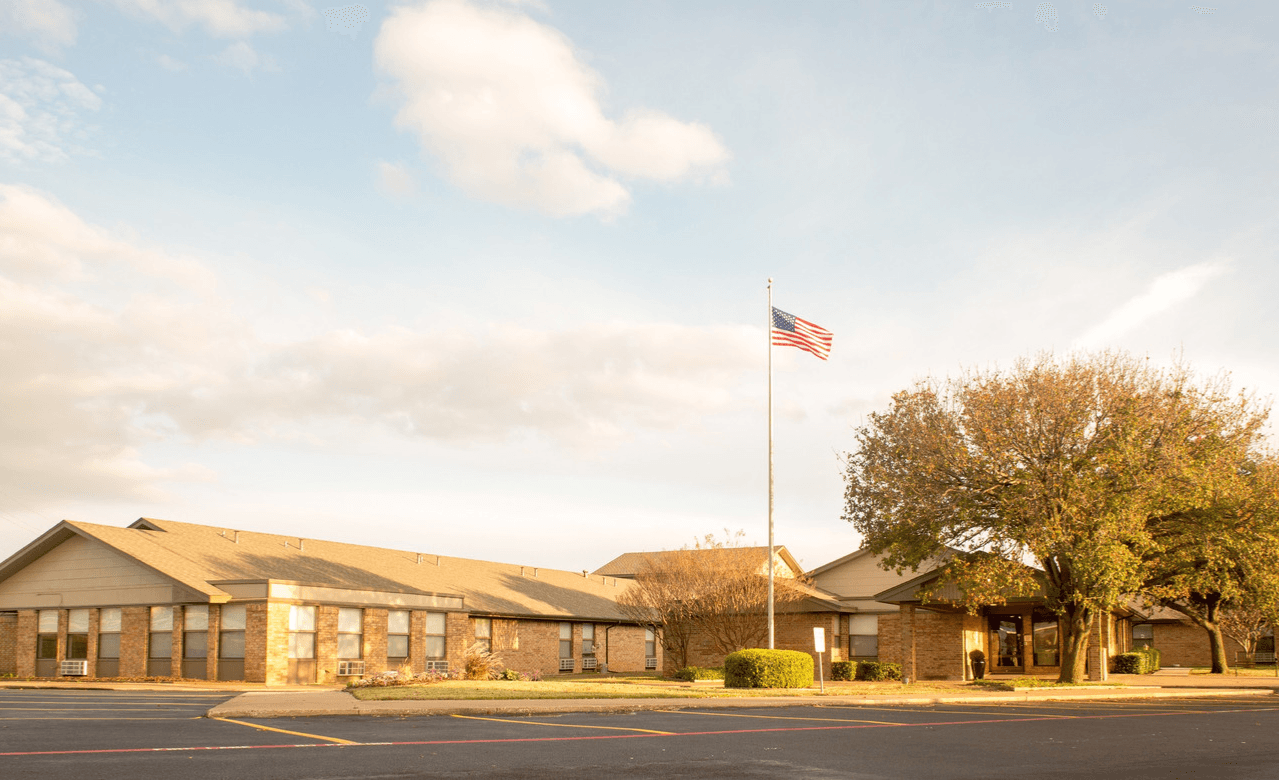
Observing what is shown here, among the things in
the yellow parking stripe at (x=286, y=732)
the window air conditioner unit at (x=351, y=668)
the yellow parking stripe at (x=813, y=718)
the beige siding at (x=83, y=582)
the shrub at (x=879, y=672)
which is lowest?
the shrub at (x=879, y=672)

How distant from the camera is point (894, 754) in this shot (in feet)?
44.9

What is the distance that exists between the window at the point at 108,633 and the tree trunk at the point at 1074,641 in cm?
3283

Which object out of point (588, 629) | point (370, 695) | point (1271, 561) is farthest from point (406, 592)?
point (1271, 561)

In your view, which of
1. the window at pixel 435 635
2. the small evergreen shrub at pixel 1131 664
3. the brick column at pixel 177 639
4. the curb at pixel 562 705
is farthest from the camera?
the small evergreen shrub at pixel 1131 664

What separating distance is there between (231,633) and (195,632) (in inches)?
58.9

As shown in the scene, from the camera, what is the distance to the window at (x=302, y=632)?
121ft

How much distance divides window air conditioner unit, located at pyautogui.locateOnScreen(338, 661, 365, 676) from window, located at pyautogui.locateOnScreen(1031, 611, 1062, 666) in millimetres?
29265

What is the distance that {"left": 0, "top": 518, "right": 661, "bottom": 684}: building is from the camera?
A: 36.7 meters

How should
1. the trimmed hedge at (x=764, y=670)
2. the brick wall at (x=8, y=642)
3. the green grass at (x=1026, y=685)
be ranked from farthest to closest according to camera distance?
1. the brick wall at (x=8, y=642)
2. the green grass at (x=1026, y=685)
3. the trimmed hedge at (x=764, y=670)

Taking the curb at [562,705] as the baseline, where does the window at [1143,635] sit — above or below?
below

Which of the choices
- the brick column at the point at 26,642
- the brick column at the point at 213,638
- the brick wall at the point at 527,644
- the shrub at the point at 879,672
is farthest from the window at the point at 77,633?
the shrub at the point at 879,672

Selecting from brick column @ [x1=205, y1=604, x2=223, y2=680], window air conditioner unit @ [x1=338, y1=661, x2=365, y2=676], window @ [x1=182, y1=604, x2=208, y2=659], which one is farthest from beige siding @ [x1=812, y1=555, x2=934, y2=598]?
window @ [x1=182, y1=604, x2=208, y2=659]

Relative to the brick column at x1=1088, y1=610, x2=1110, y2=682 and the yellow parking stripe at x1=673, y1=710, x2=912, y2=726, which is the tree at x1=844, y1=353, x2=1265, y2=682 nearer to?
the brick column at x1=1088, y1=610, x2=1110, y2=682

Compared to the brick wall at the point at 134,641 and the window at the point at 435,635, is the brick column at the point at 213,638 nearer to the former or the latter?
the brick wall at the point at 134,641
